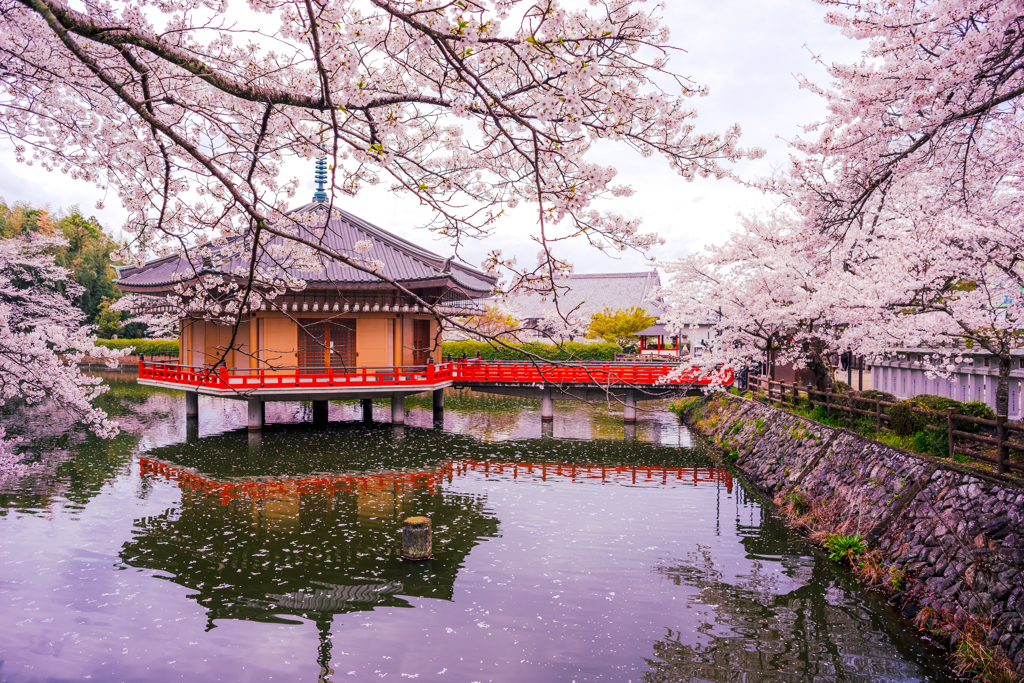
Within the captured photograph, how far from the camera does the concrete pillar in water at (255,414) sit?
18797 millimetres

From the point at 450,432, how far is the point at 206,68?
1711 centimetres

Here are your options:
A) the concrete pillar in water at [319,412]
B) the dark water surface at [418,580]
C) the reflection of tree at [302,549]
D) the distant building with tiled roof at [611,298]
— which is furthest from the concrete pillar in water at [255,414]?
the distant building with tiled roof at [611,298]

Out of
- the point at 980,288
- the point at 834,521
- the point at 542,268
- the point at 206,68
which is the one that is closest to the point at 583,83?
the point at 542,268

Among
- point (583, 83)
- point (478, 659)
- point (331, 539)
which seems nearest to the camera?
point (583, 83)

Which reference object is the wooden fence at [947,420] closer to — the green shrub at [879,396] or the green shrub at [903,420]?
the green shrub at [903,420]

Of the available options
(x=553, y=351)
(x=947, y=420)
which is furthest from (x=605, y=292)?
(x=947, y=420)

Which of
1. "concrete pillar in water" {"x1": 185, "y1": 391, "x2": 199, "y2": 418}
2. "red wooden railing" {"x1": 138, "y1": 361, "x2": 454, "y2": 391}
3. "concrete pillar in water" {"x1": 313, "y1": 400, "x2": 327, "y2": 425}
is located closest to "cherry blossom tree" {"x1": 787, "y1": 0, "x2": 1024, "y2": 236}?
"red wooden railing" {"x1": 138, "y1": 361, "x2": 454, "y2": 391}

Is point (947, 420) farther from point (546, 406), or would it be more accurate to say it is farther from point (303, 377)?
point (303, 377)

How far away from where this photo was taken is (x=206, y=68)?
153 inches

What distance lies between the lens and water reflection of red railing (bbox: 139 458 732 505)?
12555 millimetres

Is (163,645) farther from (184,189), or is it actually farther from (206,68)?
(206,68)

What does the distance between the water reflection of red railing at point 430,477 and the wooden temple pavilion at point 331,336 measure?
4292mm

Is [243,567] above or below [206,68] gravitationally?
below

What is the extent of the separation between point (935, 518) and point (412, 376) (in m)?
15.2
